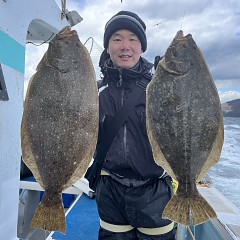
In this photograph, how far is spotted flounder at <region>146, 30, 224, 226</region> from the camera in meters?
2.04

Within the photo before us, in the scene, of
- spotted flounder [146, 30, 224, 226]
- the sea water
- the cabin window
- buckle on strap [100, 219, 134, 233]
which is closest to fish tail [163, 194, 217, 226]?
spotted flounder [146, 30, 224, 226]

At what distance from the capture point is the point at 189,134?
2068 millimetres

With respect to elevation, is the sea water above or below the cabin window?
below

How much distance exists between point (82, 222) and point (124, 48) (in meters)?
3.42

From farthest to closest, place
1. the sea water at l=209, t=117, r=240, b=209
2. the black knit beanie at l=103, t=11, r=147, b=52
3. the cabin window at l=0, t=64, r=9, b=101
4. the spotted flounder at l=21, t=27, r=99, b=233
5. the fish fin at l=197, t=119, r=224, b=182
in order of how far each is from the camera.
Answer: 1. the sea water at l=209, t=117, r=240, b=209
2. the cabin window at l=0, t=64, r=9, b=101
3. the black knit beanie at l=103, t=11, r=147, b=52
4. the fish fin at l=197, t=119, r=224, b=182
5. the spotted flounder at l=21, t=27, r=99, b=233

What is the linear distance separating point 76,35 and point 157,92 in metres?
0.62

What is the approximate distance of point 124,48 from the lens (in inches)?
105

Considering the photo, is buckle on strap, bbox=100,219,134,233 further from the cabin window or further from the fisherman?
the cabin window

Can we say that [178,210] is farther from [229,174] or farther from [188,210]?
[229,174]

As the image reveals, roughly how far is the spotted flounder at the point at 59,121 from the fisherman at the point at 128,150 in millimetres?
682

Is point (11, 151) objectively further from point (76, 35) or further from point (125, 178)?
point (76, 35)

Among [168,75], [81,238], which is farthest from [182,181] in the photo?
[81,238]

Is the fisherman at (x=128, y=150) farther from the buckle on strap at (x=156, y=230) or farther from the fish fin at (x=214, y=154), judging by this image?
the fish fin at (x=214, y=154)

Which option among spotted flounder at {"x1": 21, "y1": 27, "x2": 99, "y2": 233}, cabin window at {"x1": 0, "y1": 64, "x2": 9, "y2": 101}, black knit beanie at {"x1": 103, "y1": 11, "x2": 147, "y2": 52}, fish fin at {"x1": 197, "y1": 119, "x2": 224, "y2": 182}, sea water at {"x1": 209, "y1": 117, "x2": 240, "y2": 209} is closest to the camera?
spotted flounder at {"x1": 21, "y1": 27, "x2": 99, "y2": 233}
